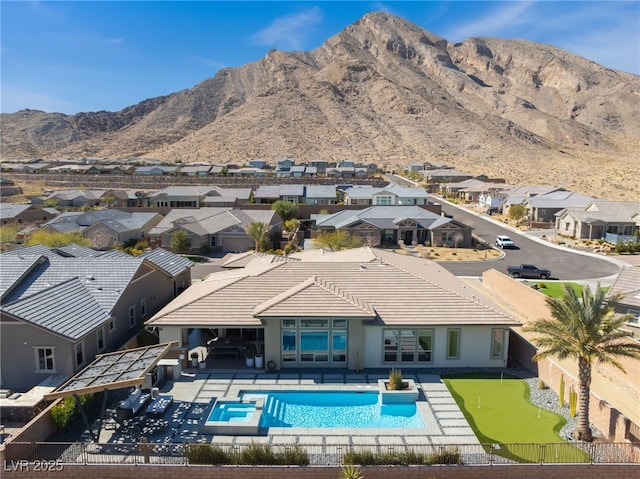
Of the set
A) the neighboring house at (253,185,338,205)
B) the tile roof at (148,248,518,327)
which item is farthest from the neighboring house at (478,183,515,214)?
the tile roof at (148,248,518,327)

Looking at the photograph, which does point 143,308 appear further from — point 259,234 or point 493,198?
point 493,198

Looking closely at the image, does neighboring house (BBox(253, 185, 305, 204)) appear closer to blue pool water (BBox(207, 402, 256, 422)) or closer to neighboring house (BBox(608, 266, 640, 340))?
neighboring house (BBox(608, 266, 640, 340))

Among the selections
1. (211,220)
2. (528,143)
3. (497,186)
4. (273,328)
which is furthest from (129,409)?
(528,143)

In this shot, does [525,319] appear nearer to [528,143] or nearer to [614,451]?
[614,451]

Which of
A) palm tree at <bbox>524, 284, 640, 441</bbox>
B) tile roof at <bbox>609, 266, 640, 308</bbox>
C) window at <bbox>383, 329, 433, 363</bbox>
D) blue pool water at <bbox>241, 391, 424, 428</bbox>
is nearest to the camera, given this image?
palm tree at <bbox>524, 284, 640, 441</bbox>

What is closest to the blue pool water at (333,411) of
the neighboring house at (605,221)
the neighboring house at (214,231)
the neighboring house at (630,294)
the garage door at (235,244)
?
the neighboring house at (630,294)

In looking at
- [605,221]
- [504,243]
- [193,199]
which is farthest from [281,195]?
[605,221]

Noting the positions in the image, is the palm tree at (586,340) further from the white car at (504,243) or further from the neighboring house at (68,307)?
the white car at (504,243)
